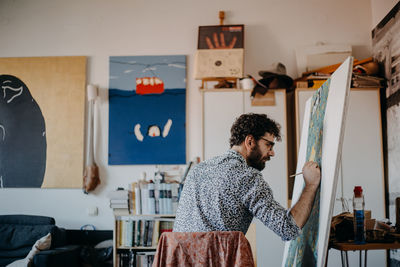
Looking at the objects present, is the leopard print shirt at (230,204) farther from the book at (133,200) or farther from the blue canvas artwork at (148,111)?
the blue canvas artwork at (148,111)

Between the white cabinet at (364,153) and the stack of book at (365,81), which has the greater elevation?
the stack of book at (365,81)

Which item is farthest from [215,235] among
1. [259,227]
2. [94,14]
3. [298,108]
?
[94,14]

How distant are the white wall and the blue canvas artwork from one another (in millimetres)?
93

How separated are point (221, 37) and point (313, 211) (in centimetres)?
266

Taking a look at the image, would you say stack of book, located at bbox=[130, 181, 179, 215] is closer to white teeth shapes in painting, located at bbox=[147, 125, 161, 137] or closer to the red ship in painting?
white teeth shapes in painting, located at bbox=[147, 125, 161, 137]

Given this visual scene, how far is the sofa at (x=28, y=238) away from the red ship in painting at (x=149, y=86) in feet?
5.38

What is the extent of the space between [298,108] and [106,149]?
2.11 metres

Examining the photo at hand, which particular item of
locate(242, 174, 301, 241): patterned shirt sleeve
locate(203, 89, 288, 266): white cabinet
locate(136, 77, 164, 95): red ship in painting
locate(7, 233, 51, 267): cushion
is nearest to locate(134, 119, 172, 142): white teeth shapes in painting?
locate(136, 77, 164, 95): red ship in painting

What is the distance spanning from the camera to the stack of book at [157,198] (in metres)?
3.65

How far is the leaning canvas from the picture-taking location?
4.79 feet

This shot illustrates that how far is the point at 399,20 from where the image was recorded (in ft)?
10.8

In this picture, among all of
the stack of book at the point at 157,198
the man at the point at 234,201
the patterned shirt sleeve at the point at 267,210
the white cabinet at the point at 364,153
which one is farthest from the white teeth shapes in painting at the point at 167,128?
the patterned shirt sleeve at the point at 267,210

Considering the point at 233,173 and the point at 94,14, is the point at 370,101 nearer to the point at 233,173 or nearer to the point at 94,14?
the point at 233,173

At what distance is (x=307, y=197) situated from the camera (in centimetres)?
167
